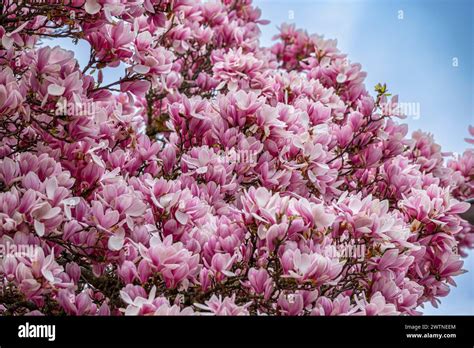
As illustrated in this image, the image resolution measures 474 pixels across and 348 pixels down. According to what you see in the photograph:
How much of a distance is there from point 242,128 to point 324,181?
2.18 ft

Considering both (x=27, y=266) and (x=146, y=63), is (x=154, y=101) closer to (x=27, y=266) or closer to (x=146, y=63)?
(x=146, y=63)

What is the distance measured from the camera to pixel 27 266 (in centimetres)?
325

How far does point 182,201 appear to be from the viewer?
3691 millimetres

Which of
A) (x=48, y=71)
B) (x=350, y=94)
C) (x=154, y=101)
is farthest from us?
(x=154, y=101)

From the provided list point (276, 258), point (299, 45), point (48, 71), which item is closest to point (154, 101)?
point (299, 45)

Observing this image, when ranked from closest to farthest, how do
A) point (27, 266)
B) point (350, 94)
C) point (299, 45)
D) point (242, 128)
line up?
1. point (27, 266)
2. point (242, 128)
3. point (350, 94)
4. point (299, 45)

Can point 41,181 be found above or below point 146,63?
below

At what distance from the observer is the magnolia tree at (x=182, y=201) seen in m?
3.38

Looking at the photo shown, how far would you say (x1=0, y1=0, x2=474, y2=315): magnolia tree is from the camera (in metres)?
3.38

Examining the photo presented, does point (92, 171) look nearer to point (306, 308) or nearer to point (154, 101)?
point (306, 308)

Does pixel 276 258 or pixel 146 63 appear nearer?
pixel 276 258

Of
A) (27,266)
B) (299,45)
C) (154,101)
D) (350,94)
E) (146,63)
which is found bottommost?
(27,266)
